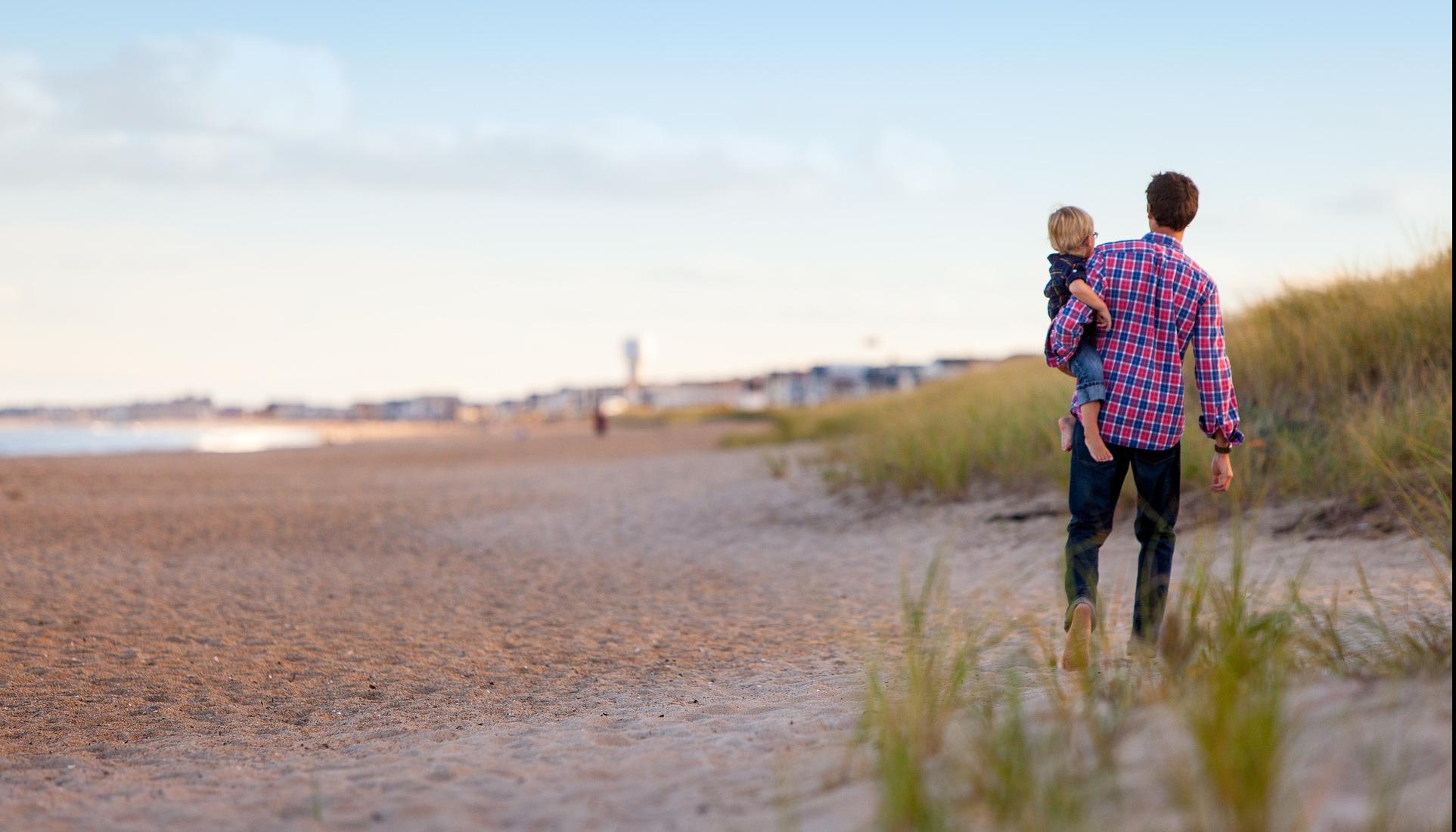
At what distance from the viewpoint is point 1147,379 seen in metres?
4.00

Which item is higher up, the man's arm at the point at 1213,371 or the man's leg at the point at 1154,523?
the man's arm at the point at 1213,371

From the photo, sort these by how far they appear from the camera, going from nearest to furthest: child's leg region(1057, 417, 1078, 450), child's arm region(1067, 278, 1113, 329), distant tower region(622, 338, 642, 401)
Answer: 1. child's arm region(1067, 278, 1113, 329)
2. child's leg region(1057, 417, 1078, 450)
3. distant tower region(622, 338, 642, 401)

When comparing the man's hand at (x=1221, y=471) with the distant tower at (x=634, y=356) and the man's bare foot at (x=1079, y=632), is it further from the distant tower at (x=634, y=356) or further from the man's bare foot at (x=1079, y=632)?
the distant tower at (x=634, y=356)

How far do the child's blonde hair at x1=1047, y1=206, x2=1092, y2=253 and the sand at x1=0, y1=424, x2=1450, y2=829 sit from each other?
124cm

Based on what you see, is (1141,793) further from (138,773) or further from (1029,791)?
(138,773)

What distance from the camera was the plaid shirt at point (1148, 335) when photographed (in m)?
3.99

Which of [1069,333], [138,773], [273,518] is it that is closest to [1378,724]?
[1069,333]

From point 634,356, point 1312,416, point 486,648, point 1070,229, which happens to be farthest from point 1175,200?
point 634,356

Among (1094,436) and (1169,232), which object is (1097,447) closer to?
(1094,436)

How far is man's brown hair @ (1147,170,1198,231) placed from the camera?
13.3ft

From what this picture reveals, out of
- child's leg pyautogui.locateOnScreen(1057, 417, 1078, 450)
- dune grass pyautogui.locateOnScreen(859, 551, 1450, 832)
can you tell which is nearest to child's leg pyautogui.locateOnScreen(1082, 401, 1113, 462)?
child's leg pyautogui.locateOnScreen(1057, 417, 1078, 450)

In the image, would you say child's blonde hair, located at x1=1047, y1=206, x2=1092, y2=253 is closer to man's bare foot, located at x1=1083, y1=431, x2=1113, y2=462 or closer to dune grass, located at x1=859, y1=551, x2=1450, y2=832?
man's bare foot, located at x1=1083, y1=431, x2=1113, y2=462

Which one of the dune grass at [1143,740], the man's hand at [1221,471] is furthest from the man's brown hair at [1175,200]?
the dune grass at [1143,740]

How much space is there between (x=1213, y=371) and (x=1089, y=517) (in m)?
0.68
